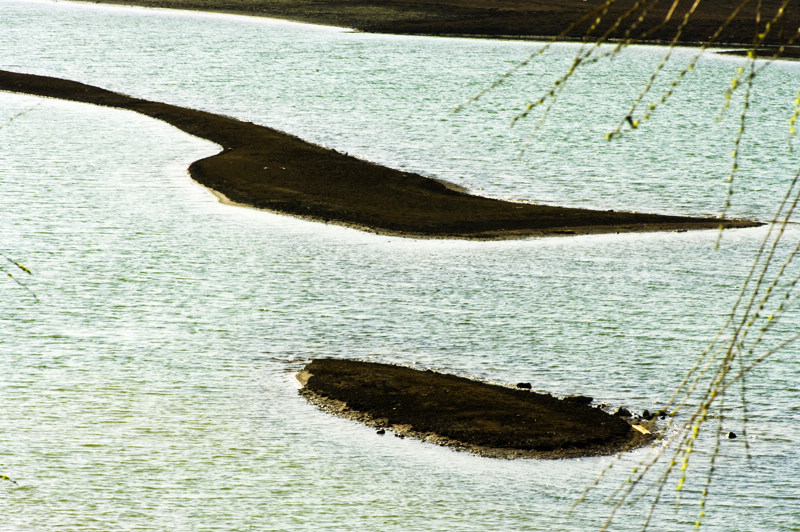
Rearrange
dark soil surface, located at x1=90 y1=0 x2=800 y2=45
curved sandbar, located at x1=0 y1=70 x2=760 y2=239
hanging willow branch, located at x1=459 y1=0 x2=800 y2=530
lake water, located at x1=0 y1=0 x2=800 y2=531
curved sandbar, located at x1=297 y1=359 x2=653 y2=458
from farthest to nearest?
dark soil surface, located at x1=90 y1=0 x2=800 y2=45, curved sandbar, located at x1=0 y1=70 x2=760 y2=239, curved sandbar, located at x1=297 y1=359 x2=653 y2=458, lake water, located at x1=0 y1=0 x2=800 y2=531, hanging willow branch, located at x1=459 y1=0 x2=800 y2=530

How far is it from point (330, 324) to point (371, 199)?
11358 millimetres

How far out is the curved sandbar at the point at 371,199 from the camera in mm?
27438

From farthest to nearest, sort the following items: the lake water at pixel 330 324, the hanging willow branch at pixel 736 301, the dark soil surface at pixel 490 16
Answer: the dark soil surface at pixel 490 16, the lake water at pixel 330 324, the hanging willow branch at pixel 736 301

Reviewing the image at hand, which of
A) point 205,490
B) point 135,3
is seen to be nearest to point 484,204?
point 205,490

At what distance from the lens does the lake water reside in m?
12.2

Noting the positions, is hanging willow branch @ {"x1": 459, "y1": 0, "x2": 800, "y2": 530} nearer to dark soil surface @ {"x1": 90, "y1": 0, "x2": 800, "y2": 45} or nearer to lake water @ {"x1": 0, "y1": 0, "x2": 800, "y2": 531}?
lake water @ {"x1": 0, "y1": 0, "x2": 800, "y2": 531}

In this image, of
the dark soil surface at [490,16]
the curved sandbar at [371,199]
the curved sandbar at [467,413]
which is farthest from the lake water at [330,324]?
the dark soil surface at [490,16]

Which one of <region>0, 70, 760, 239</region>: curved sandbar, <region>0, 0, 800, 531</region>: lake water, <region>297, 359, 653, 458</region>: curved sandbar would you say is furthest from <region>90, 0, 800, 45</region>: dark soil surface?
<region>297, 359, 653, 458</region>: curved sandbar

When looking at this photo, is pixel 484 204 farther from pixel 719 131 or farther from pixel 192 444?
pixel 719 131

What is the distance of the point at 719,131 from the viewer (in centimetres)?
4731


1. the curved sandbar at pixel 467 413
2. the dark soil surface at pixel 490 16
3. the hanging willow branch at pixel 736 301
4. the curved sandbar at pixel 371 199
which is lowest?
the curved sandbar at pixel 467 413

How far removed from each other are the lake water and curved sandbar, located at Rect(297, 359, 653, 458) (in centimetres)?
35

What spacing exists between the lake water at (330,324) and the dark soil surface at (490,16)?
41220 millimetres

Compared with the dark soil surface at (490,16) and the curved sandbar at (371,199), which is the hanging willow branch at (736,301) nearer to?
the curved sandbar at (371,199)
